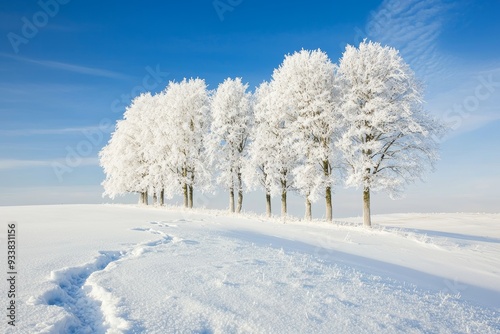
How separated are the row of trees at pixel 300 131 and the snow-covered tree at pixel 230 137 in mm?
93

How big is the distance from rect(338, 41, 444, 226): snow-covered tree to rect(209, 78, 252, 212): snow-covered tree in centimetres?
1004

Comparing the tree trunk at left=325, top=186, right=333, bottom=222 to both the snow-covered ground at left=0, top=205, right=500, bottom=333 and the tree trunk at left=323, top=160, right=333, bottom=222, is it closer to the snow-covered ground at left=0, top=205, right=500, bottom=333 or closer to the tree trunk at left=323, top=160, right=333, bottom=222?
the tree trunk at left=323, top=160, right=333, bottom=222

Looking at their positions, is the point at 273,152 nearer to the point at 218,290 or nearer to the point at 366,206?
the point at 366,206

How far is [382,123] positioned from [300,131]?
239 inches

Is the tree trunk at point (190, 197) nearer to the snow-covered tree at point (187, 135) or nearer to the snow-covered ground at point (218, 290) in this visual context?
the snow-covered tree at point (187, 135)

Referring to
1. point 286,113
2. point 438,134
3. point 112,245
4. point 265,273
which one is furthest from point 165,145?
point 265,273

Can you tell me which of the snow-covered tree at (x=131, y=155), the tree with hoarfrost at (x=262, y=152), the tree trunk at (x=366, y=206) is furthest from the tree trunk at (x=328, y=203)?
the snow-covered tree at (x=131, y=155)

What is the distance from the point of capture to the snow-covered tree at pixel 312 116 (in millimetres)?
25531

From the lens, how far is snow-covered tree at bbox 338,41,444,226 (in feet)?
78.0

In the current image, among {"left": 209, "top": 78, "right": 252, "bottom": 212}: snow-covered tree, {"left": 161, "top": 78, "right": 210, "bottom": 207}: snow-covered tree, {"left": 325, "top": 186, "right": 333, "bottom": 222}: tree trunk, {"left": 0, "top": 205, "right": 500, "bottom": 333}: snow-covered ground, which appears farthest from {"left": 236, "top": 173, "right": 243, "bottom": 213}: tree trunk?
{"left": 0, "top": 205, "right": 500, "bottom": 333}: snow-covered ground

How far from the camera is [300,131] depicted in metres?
27.1

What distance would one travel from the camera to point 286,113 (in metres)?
28.2

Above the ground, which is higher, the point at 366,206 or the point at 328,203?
the point at 328,203

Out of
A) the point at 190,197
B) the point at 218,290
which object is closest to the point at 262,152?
the point at 190,197
